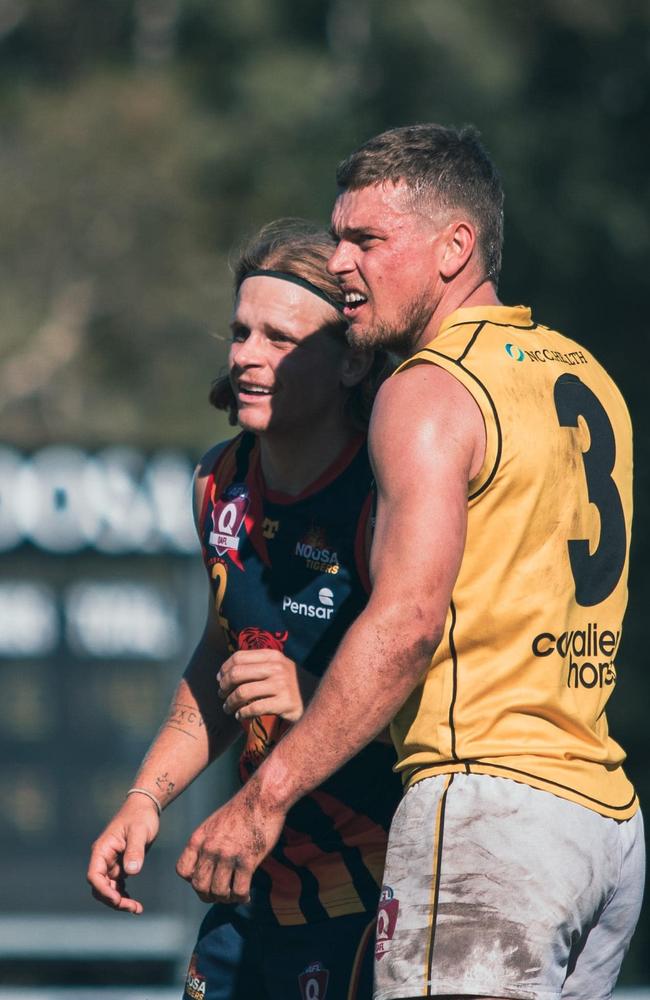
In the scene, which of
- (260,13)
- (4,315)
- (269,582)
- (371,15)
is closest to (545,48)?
(371,15)

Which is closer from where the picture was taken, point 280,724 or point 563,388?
point 563,388

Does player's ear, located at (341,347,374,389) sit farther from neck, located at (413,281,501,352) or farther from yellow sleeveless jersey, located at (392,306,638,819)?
yellow sleeveless jersey, located at (392,306,638,819)

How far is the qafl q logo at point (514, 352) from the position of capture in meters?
2.55

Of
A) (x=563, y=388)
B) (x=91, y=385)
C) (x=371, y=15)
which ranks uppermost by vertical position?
(x=371, y=15)

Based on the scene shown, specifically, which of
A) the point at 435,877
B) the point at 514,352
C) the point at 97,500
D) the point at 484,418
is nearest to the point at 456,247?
the point at 514,352

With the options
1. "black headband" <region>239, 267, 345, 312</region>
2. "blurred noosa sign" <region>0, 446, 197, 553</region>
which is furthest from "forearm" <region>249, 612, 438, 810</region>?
"blurred noosa sign" <region>0, 446, 197, 553</region>

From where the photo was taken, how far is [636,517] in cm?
1071

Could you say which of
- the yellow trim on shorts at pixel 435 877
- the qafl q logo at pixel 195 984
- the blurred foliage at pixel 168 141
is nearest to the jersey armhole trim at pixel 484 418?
the yellow trim on shorts at pixel 435 877

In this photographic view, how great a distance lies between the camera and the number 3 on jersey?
100 inches

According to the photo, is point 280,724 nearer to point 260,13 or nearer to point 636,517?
point 636,517

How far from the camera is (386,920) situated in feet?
8.04

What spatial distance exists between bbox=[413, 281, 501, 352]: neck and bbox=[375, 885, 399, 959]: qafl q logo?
37.3 inches

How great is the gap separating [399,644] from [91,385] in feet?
60.8

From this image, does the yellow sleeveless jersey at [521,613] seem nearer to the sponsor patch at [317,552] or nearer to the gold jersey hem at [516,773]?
the gold jersey hem at [516,773]
